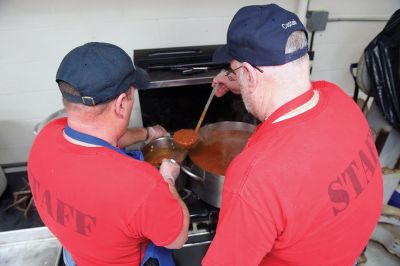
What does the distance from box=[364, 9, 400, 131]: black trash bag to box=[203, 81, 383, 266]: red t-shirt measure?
0.68 meters

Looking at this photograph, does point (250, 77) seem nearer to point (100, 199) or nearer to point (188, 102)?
point (100, 199)

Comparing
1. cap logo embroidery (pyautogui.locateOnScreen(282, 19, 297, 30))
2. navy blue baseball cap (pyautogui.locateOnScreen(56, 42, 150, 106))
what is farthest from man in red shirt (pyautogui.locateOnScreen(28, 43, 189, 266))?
cap logo embroidery (pyautogui.locateOnScreen(282, 19, 297, 30))

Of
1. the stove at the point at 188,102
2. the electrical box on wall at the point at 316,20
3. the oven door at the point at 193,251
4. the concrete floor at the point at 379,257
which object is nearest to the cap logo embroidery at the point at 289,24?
the stove at the point at 188,102

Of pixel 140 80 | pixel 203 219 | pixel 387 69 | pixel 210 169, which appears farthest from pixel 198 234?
pixel 387 69

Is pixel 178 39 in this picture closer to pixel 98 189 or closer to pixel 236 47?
pixel 236 47

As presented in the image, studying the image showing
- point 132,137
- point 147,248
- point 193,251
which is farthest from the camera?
point 132,137

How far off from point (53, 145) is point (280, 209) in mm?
611

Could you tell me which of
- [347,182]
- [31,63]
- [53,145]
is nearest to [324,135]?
[347,182]

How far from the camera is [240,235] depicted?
2.05 feet

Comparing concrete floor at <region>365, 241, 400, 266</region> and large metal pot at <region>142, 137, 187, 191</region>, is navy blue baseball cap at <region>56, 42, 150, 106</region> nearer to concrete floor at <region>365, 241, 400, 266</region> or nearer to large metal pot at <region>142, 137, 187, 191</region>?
large metal pot at <region>142, 137, 187, 191</region>

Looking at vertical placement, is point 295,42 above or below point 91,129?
above

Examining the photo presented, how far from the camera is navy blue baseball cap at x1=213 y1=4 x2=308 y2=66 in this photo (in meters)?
0.68

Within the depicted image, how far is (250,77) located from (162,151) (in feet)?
2.35

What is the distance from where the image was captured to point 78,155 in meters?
0.71
